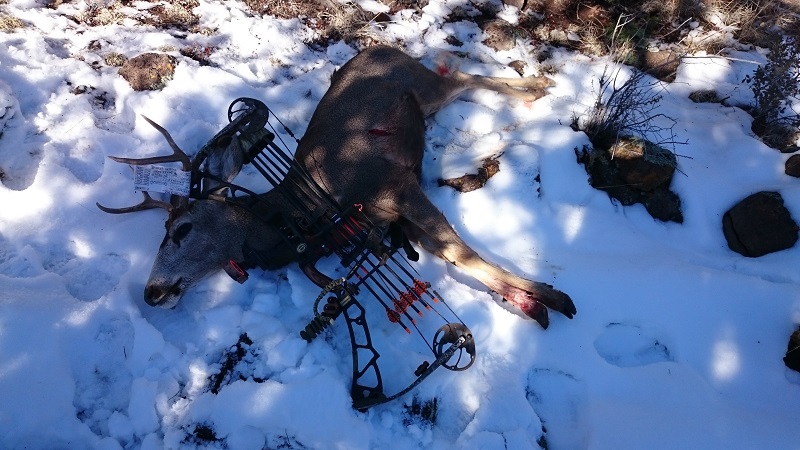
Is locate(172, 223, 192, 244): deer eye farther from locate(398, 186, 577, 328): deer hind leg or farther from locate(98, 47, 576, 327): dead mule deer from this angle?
locate(398, 186, 577, 328): deer hind leg

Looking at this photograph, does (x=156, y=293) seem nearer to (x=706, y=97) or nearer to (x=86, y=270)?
(x=86, y=270)

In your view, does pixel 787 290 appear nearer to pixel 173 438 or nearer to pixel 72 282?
pixel 173 438

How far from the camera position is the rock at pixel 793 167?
13.2 ft

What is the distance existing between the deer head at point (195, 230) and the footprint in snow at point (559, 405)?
2.27 meters

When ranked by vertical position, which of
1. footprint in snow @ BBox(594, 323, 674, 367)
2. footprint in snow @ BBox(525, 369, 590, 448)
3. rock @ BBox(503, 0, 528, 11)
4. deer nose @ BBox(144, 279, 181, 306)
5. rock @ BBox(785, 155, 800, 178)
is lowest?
footprint in snow @ BBox(525, 369, 590, 448)

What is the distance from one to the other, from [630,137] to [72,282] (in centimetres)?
445

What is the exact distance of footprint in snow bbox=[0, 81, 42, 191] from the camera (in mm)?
4047

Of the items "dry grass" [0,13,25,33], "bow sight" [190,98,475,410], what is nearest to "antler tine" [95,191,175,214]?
"bow sight" [190,98,475,410]

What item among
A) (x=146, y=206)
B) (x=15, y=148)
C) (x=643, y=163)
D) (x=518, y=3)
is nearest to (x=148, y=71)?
(x=15, y=148)

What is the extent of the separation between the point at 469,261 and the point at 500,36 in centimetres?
286

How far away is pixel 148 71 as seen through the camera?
4754mm

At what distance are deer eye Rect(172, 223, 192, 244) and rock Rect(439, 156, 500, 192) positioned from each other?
6.70ft

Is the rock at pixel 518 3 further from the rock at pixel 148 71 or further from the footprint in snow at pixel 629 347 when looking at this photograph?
the footprint in snow at pixel 629 347

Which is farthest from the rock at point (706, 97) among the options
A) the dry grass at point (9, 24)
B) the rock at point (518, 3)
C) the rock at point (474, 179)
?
the dry grass at point (9, 24)
